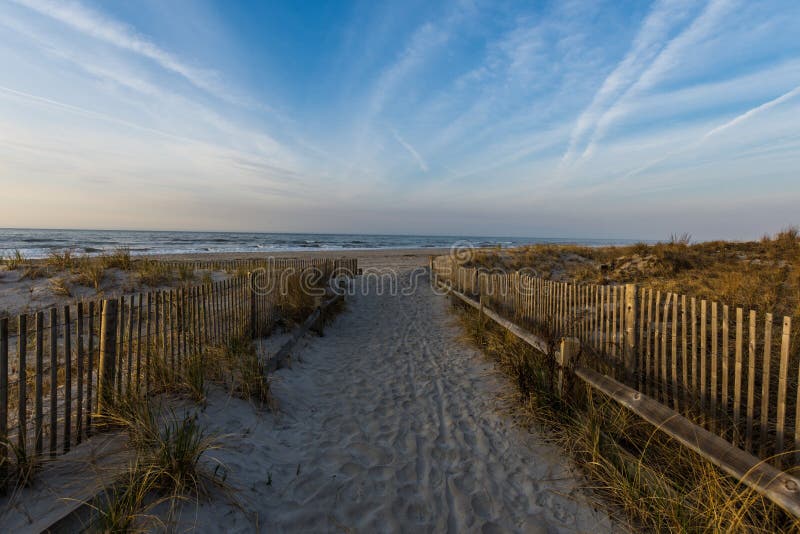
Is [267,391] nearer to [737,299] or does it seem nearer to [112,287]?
[112,287]

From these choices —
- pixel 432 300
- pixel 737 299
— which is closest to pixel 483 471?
pixel 737 299

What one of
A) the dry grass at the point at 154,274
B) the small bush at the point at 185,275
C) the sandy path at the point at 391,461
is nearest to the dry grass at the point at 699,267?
the sandy path at the point at 391,461

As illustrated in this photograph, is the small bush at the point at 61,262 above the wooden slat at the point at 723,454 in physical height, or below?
above

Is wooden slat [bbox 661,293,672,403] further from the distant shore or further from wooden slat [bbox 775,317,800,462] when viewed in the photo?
the distant shore

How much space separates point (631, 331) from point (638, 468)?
69.2 inches

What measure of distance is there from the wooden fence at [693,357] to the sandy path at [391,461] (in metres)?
1.39

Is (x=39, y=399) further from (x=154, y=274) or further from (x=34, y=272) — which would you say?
(x=34, y=272)

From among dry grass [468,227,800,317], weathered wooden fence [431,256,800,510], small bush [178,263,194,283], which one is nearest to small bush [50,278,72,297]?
small bush [178,263,194,283]

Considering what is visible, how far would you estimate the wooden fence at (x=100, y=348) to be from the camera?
8.72 feet

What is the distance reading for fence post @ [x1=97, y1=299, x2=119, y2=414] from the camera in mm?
3264

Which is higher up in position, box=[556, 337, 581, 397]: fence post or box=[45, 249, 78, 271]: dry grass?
box=[45, 249, 78, 271]: dry grass

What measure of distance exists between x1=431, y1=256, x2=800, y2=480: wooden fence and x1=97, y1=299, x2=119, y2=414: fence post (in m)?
5.31

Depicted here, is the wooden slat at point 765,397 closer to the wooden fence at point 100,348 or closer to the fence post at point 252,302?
the wooden fence at point 100,348

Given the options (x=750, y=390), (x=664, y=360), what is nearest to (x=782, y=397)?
(x=750, y=390)
